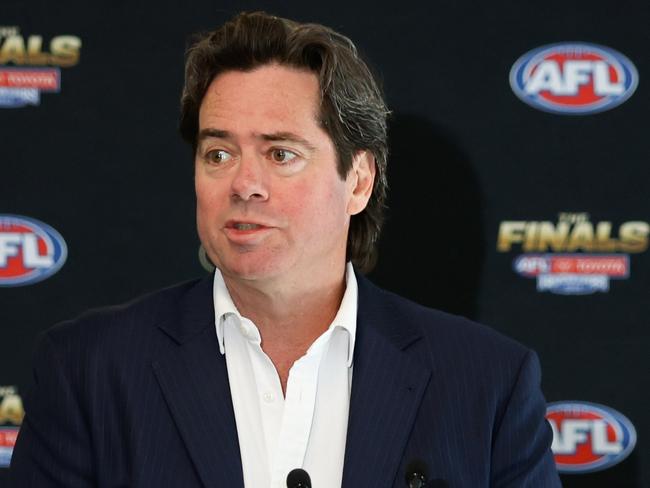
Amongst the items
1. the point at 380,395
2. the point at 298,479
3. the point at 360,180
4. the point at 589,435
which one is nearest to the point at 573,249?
the point at 589,435

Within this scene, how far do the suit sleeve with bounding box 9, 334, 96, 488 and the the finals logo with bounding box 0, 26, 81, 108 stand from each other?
102 centimetres

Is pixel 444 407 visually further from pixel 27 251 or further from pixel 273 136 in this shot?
pixel 27 251

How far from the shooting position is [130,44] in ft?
9.77

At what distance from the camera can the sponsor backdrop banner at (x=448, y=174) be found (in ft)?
9.71

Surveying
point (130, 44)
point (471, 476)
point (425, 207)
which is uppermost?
point (130, 44)

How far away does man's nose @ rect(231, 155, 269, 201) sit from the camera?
6.85 ft

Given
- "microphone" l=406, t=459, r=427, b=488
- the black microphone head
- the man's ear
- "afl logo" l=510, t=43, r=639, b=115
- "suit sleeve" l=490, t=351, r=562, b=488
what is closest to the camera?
"microphone" l=406, t=459, r=427, b=488

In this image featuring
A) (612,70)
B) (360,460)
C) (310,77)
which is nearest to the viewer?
(360,460)

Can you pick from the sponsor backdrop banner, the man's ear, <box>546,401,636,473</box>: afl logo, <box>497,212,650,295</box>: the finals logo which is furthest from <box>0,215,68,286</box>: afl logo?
<box>546,401,636,473</box>: afl logo

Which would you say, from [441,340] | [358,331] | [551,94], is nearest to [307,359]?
[358,331]

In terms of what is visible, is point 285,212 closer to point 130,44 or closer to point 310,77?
point 310,77

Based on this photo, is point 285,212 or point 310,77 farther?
point 310,77

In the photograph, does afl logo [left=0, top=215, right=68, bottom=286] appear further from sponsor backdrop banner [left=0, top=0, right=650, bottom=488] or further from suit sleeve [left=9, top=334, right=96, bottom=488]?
suit sleeve [left=9, top=334, right=96, bottom=488]

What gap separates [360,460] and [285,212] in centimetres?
51
